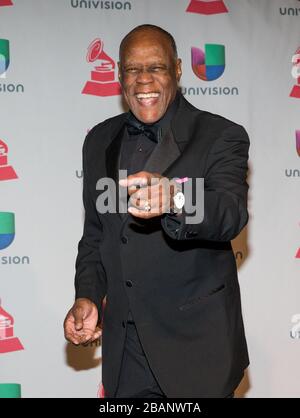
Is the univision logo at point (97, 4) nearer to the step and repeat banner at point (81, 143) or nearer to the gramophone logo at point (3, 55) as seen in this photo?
the step and repeat banner at point (81, 143)

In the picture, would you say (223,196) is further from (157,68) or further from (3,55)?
(3,55)

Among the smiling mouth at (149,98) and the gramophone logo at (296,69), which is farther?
the gramophone logo at (296,69)

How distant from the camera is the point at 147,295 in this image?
206 centimetres

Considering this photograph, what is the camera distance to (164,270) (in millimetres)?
2062

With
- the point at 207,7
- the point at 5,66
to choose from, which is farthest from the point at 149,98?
the point at 207,7

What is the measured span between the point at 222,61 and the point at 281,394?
181cm

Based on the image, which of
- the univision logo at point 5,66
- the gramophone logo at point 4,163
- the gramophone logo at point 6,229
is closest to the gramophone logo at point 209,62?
the univision logo at point 5,66

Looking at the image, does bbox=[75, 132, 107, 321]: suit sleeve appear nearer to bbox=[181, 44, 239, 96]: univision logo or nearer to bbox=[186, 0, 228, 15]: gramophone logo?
Result: bbox=[181, 44, 239, 96]: univision logo

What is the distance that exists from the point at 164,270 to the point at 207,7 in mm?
Result: 1944

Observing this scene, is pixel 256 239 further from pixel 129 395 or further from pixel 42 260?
pixel 129 395

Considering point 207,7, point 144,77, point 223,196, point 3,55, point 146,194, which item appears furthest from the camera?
point 207,7

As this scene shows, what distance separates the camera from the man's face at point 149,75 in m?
2.18

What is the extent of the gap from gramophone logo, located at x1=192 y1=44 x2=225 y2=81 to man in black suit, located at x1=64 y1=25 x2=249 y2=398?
1.30 meters

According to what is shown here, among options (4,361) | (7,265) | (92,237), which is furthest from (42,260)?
(92,237)
